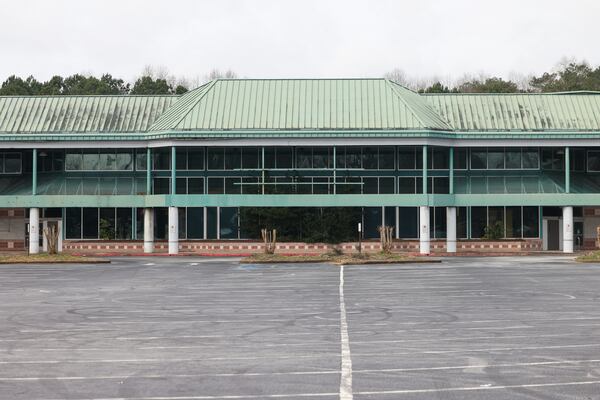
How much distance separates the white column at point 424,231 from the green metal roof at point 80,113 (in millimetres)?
19895

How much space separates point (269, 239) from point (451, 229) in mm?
11768

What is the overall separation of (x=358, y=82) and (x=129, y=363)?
53.6 m

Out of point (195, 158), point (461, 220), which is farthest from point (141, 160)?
point (461, 220)

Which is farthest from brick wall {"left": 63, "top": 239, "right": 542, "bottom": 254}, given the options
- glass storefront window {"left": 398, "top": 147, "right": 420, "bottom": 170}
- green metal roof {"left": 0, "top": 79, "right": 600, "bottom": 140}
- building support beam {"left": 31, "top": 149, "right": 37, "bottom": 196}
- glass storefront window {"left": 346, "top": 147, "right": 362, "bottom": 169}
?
green metal roof {"left": 0, "top": 79, "right": 600, "bottom": 140}

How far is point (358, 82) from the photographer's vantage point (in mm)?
69000

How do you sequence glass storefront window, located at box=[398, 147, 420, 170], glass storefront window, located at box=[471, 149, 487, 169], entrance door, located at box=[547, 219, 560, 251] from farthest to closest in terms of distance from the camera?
glass storefront window, located at box=[471, 149, 487, 169] < entrance door, located at box=[547, 219, 560, 251] < glass storefront window, located at box=[398, 147, 420, 170]

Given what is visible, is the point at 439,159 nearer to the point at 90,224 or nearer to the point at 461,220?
the point at 461,220

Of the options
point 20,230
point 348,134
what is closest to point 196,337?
point 348,134

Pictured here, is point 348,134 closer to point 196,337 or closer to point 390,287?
point 390,287

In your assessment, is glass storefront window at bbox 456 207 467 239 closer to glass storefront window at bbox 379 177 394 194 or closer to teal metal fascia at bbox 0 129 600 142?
glass storefront window at bbox 379 177 394 194

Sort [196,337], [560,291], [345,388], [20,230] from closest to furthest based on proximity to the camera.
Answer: [345,388]
[196,337]
[560,291]
[20,230]

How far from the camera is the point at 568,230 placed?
2470 inches

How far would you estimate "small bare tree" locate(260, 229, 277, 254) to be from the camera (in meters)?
57.4

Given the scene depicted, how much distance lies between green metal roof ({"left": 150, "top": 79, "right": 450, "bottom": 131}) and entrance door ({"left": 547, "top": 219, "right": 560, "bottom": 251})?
33.1 feet
